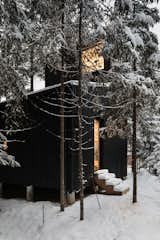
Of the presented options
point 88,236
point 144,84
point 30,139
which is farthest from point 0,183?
point 144,84

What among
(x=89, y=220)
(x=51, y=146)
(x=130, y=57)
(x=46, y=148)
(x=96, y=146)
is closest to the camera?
(x=89, y=220)

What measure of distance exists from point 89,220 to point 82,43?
6360 millimetres

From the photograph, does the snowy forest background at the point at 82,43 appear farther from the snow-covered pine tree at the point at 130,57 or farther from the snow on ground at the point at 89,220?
the snow on ground at the point at 89,220

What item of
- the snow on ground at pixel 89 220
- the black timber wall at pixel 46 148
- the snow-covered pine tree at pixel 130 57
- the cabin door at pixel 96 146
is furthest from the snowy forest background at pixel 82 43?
the snow on ground at pixel 89 220

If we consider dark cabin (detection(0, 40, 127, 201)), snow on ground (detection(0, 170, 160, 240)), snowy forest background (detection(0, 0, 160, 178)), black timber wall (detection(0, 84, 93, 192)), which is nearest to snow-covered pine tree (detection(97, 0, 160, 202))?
snowy forest background (detection(0, 0, 160, 178))

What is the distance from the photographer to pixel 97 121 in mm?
15633

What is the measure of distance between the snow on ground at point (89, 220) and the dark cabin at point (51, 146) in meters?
1.20

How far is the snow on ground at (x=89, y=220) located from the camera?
9.90 m

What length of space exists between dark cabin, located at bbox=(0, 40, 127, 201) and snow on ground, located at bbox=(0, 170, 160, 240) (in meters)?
1.20

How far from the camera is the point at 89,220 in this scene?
1083 centimetres

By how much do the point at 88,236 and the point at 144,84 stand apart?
20.0 ft

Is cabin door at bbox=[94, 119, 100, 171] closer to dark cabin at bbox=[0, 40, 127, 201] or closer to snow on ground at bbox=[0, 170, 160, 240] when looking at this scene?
dark cabin at bbox=[0, 40, 127, 201]

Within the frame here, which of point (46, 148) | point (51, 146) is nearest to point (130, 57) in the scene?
point (51, 146)

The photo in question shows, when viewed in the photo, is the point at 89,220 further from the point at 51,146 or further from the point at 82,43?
the point at 82,43
